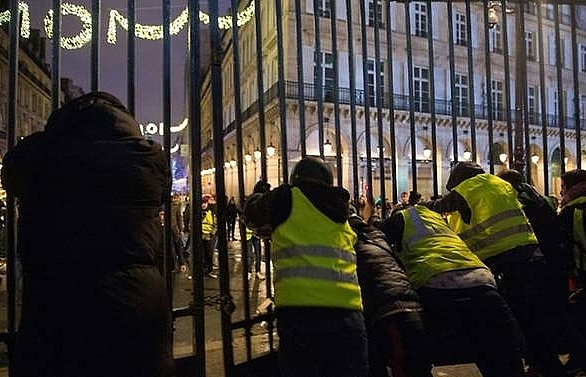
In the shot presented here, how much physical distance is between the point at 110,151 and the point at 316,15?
2324 millimetres

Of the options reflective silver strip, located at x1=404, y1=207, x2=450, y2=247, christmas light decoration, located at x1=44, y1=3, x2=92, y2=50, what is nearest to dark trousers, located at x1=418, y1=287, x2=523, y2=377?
reflective silver strip, located at x1=404, y1=207, x2=450, y2=247

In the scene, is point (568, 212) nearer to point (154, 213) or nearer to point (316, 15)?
point (316, 15)

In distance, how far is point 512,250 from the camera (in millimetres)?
4191

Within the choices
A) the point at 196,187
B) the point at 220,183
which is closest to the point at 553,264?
the point at 220,183

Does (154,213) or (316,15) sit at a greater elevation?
(316,15)

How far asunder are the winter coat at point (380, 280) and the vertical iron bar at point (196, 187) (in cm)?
105

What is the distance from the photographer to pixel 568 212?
16.0 feet

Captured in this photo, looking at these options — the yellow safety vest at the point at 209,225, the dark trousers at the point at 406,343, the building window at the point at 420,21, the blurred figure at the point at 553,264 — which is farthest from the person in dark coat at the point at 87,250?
the building window at the point at 420,21

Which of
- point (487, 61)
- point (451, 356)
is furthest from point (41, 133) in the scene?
point (487, 61)

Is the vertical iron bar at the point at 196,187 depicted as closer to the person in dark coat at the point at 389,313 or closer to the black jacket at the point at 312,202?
the black jacket at the point at 312,202

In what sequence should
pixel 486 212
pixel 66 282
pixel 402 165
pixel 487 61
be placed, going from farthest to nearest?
pixel 402 165, pixel 487 61, pixel 486 212, pixel 66 282

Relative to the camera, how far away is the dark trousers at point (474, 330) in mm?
3463

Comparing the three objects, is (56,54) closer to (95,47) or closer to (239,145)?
(95,47)

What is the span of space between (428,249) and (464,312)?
49cm
